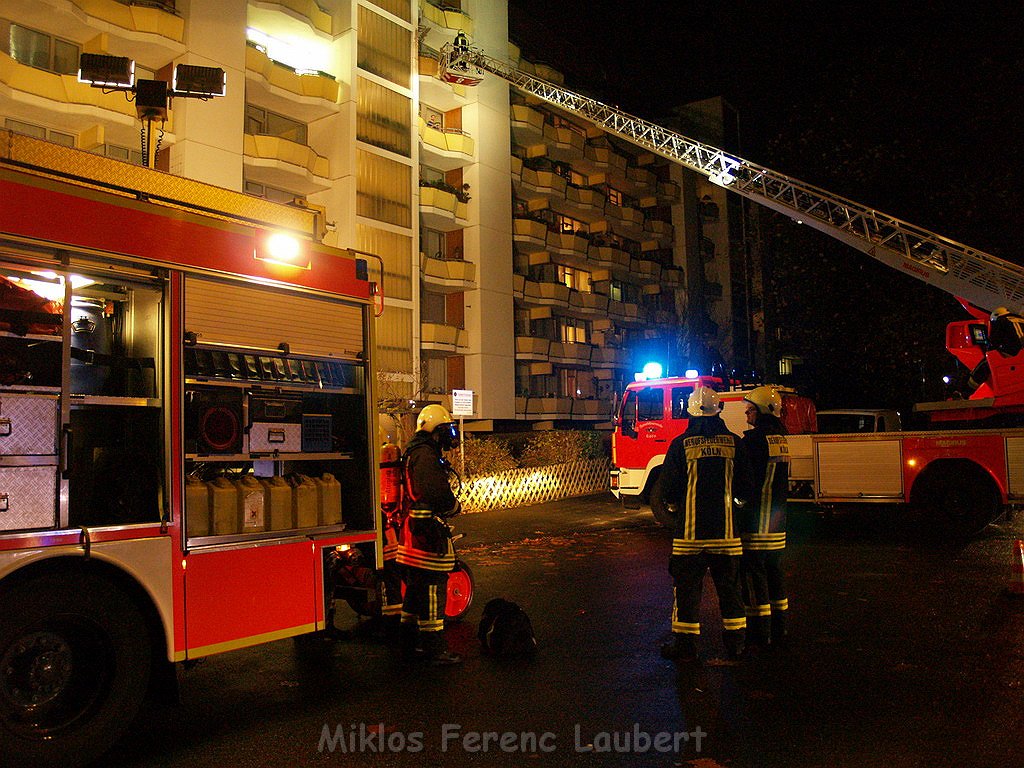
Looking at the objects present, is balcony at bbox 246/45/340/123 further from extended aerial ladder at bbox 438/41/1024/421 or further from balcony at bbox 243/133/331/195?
extended aerial ladder at bbox 438/41/1024/421

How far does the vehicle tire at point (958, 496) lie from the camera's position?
37.7 feet

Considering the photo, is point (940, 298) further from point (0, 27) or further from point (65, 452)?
point (0, 27)

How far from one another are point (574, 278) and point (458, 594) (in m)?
28.8

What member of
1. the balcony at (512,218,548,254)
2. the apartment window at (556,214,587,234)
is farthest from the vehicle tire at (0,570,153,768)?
the apartment window at (556,214,587,234)

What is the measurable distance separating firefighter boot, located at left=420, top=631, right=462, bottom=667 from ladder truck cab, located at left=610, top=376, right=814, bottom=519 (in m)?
8.50

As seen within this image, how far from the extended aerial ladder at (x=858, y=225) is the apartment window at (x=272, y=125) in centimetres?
939

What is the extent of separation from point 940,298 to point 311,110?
60.0ft

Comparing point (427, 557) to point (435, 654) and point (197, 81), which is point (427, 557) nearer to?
point (435, 654)

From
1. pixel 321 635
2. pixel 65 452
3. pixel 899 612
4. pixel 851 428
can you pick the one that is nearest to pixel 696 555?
pixel 899 612

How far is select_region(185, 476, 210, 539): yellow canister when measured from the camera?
445 cm

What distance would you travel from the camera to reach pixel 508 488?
1833 cm

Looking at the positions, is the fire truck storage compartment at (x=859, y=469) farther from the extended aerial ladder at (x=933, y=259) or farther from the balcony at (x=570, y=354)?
the balcony at (x=570, y=354)

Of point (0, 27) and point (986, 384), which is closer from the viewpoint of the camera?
point (986, 384)

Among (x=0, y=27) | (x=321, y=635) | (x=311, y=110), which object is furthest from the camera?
(x=311, y=110)
